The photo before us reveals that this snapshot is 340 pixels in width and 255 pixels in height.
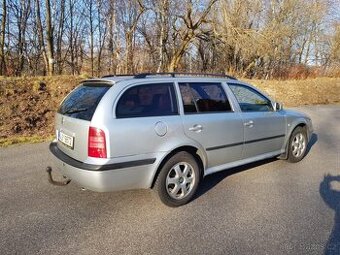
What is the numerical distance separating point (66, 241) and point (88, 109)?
4.81 ft

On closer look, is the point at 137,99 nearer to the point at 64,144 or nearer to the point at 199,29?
the point at 64,144

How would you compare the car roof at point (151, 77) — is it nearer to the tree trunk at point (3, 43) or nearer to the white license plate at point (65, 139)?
the white license plate at point (65, 139)

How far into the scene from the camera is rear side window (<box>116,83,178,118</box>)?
3906 mm

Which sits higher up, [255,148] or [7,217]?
[255,148]

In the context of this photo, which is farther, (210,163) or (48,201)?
(210,163)

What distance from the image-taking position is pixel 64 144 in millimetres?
4289

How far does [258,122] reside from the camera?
5.30 metres

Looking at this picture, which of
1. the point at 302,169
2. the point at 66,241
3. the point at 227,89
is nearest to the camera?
the point at 66,241

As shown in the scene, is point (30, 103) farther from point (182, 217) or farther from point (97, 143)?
point (182, 217)

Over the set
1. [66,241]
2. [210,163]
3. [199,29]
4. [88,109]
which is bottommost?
[66,241]

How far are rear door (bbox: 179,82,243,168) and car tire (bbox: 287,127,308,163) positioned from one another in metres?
1.59

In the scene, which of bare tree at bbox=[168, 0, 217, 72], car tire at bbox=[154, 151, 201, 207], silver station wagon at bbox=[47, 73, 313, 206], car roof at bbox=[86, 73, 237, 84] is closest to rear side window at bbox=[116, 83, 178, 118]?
silver station wagon at bbox=[47, 73, 313, 206]

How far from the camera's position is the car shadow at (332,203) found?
3375mm

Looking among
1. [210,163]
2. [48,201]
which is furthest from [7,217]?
[210,163]
